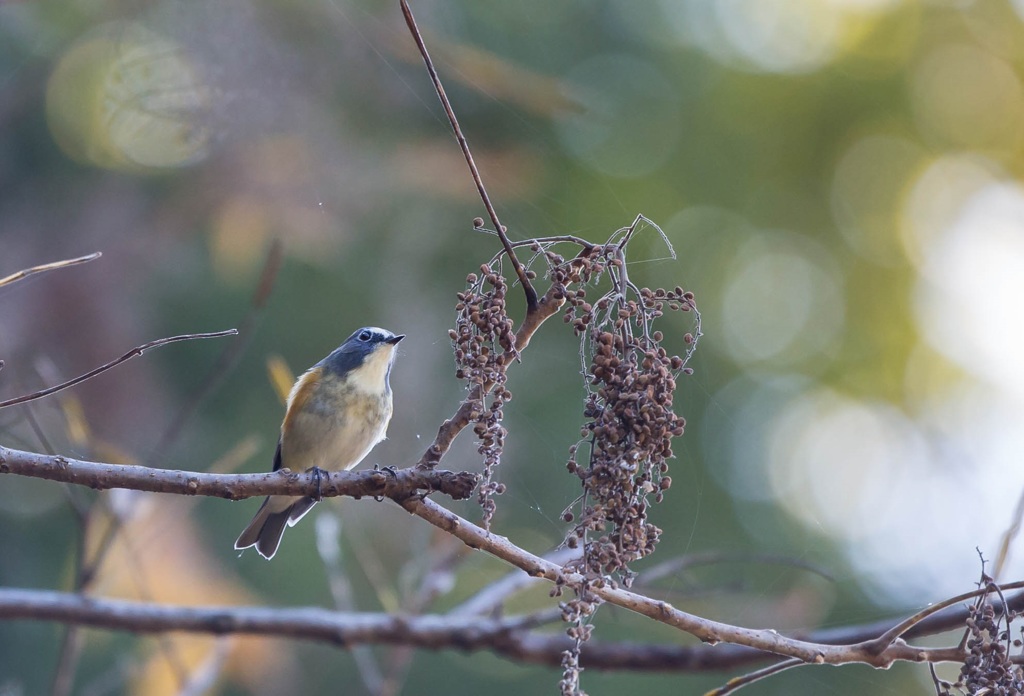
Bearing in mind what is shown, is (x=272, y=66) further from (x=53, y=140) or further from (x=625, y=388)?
(x=625, y=388)

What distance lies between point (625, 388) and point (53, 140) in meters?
4.80

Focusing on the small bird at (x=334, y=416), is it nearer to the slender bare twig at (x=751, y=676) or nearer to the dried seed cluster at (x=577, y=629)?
the slender bare twig at (x=751, y=676)

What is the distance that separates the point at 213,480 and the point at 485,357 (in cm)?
63

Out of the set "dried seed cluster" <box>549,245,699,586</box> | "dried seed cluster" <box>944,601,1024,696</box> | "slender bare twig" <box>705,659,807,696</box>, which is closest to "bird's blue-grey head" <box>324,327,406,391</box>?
"slender bare twig" <box>705,659,807,696</box>

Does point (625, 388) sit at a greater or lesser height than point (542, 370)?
lesser

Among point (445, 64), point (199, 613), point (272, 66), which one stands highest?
point (272, 66)

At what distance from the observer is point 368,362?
12.1ft

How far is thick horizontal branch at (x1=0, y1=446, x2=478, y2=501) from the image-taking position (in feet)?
5.73

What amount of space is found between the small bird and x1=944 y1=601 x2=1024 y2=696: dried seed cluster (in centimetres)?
225

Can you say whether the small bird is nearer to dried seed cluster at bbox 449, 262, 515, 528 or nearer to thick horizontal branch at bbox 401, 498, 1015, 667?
thick horizontal branch at bbox 401, 498, 1015, 667

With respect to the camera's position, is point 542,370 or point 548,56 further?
point 548,56

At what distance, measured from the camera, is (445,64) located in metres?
2.87

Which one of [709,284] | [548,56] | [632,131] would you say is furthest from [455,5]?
[709,284]

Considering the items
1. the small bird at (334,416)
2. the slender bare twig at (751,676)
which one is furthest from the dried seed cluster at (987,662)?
the small bird at (334,416)
